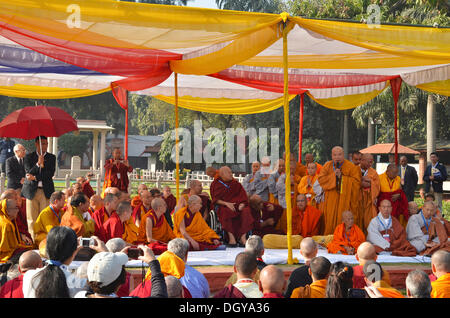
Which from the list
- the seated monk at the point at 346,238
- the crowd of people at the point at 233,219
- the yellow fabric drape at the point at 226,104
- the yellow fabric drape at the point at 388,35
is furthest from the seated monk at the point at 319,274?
the yellow fabric drape at the point at 226,104

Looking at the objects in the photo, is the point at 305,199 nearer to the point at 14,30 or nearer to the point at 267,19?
the point at 267,19

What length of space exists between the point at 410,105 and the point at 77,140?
2945 cm

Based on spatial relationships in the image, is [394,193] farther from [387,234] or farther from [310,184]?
[310,184]

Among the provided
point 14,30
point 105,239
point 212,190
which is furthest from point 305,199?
point 14,30

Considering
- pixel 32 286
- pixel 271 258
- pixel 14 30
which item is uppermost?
pixel 14 30

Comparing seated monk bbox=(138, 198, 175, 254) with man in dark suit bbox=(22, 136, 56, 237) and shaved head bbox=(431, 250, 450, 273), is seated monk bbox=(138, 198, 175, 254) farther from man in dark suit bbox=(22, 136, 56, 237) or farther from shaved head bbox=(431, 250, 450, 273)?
shaved head bbox=(431, 250, 450, 273)

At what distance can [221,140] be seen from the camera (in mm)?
29422

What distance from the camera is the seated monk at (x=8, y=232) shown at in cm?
664

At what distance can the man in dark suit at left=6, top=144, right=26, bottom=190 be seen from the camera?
30.0ft

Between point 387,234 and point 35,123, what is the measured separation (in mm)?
8123

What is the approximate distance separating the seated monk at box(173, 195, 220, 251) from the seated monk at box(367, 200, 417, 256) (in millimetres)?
2451

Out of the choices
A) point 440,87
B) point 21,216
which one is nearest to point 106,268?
point 21,216

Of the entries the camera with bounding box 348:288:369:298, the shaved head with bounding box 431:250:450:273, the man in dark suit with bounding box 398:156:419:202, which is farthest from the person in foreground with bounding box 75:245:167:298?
the man in dark suit with bounding box 398:156:419:202

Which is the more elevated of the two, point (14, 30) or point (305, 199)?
point (14, 30)
